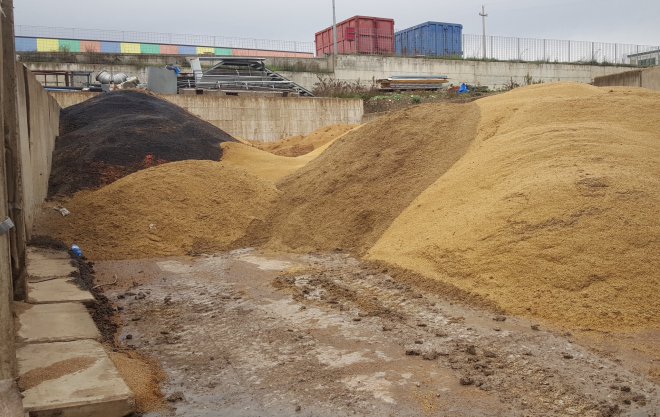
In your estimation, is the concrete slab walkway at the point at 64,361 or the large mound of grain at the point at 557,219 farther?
the large mound of grain at the point at 557,219

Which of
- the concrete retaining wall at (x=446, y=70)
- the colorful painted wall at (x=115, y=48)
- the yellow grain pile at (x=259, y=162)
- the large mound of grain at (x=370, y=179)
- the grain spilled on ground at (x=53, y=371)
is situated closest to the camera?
the grain spilled on ground at (x=53, y=371)

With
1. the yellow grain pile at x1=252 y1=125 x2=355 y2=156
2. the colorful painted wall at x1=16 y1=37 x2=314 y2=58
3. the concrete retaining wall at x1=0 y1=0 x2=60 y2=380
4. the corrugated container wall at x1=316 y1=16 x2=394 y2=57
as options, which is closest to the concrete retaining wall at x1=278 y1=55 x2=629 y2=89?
the corrugated container wall at x1=316 y1=16 x2=394 y2=57

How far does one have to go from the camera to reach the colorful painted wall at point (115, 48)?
2822 centimetres

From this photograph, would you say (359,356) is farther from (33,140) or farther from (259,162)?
(259,162)

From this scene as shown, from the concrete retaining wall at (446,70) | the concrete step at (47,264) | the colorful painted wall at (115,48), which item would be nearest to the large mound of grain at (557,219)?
the concrete step at (47,264)

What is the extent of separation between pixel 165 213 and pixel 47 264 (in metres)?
2.82

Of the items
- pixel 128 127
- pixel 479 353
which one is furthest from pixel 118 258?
pixel 479 353

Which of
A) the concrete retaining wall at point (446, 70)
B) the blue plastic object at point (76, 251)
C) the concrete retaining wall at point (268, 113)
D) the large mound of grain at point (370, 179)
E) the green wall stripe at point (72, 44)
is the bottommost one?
the blue plastic object at point (76, 251)

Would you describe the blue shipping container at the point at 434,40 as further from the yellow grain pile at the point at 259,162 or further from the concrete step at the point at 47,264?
the concrete step at the point at 47,264

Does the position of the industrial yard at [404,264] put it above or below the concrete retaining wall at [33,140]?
below

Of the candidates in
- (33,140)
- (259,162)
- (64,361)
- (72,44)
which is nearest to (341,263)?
(64,361)

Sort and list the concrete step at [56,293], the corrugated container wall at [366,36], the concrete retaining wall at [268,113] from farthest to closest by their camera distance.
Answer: the corrugated container wall at [366,36], the concrete retaining wall at [268,113], the concrete step at [56,293]

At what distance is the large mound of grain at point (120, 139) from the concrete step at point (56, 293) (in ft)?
15.0

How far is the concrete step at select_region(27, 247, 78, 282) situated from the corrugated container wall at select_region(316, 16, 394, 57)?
859 inches
